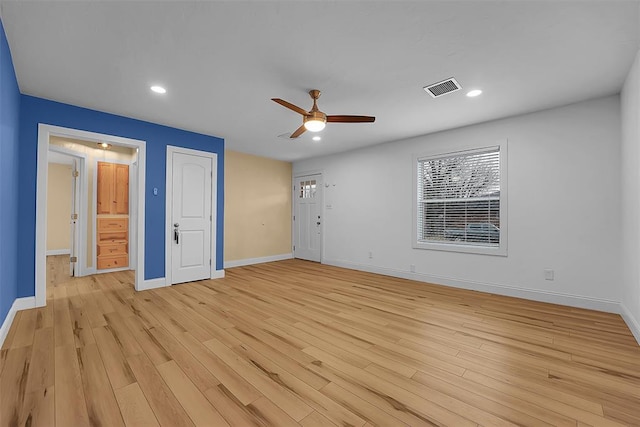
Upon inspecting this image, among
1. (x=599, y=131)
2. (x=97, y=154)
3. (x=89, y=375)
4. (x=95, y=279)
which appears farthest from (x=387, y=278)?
(x=97, y=154)

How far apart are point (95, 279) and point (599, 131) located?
790 centimetres

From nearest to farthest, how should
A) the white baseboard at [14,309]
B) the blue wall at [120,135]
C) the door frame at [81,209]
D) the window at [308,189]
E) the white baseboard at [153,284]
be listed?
the white baseboard at [14,309] → the blue wall at [120,135] → the white baseboard at [153,284] → the door frame at [81,209] → the window at [308,189]

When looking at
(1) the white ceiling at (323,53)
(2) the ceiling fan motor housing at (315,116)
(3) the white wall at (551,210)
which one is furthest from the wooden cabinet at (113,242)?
(3) the white wall at (551,210)

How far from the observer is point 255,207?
21.6 ft

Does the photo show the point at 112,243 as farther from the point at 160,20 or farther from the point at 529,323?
the point at 529,323

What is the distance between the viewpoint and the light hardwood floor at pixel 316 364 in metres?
1.57

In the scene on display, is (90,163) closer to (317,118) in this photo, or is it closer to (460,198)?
(317,118)

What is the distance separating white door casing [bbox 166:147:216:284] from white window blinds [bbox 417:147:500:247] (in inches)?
152

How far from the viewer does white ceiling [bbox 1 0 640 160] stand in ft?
6.30

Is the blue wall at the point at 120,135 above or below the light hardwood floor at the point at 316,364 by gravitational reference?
above

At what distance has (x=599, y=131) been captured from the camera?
3303 mm

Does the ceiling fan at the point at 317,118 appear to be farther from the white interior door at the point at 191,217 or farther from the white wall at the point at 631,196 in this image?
the white interior door at the point at 191,217

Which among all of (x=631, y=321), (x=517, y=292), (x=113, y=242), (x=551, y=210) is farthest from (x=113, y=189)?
(x=631, y=321)

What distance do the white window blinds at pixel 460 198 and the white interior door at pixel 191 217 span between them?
388 cm
